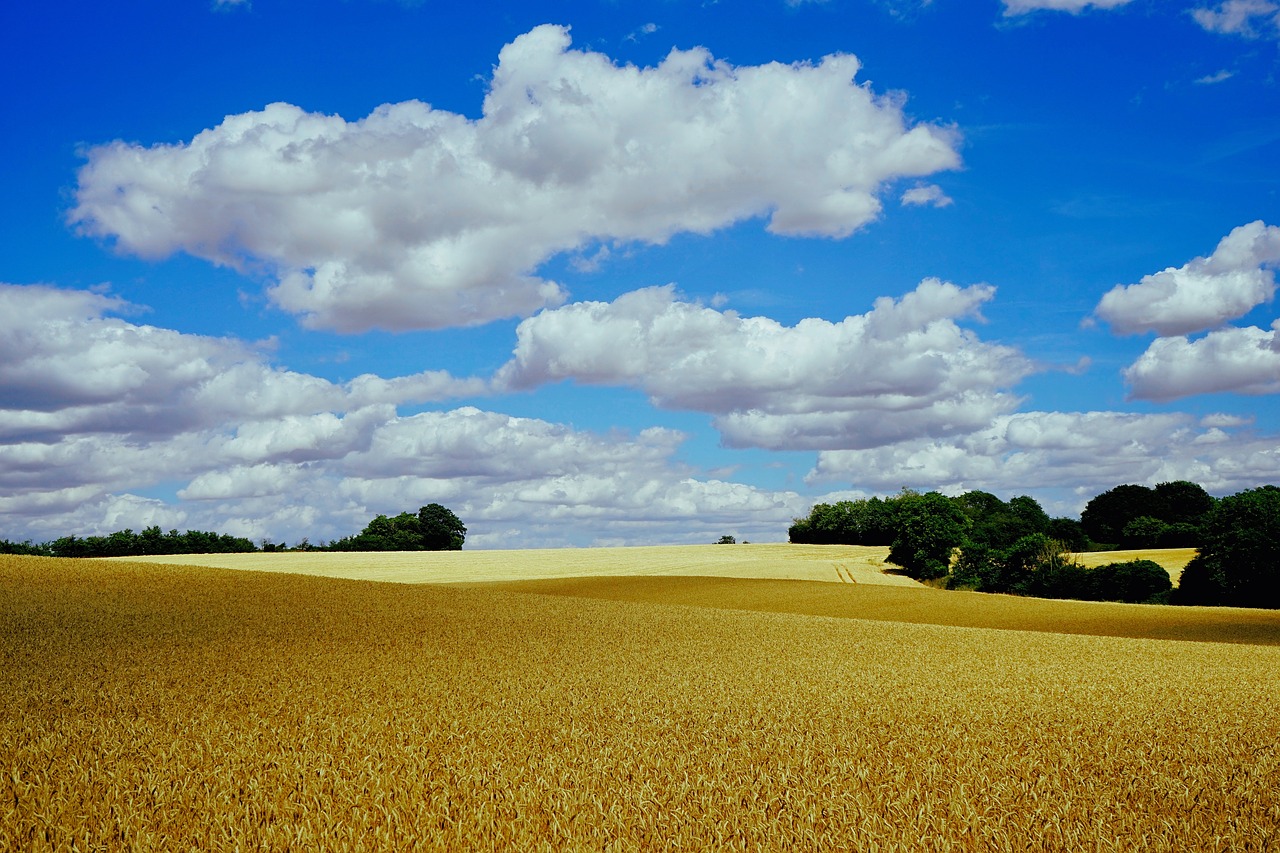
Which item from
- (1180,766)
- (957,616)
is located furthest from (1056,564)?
(1180,766)

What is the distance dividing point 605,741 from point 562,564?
39898 mm

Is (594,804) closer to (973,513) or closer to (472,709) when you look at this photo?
(472,709)

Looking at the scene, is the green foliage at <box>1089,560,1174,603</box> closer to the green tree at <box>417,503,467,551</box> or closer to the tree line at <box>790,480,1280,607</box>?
the tree line at <box>790,480,1280,607</box>

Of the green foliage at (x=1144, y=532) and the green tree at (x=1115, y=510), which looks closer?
the green foliage at (x=1144, y=532)

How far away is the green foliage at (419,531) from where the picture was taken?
6632cm

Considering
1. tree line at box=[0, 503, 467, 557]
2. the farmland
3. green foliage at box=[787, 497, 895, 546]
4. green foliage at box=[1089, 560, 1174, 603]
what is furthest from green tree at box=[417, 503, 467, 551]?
the farmland

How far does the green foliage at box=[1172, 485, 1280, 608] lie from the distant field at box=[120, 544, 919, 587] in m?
10.9

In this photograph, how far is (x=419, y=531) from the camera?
233 ft

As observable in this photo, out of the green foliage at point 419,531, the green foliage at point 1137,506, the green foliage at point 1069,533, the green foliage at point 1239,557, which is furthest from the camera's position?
the green foliage at point 1137,506

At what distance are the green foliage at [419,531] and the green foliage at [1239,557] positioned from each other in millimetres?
46035

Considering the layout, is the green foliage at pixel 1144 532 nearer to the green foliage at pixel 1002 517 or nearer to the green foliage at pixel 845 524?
the green foliage at pixel 1002 517

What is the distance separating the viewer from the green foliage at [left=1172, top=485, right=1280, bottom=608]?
3394cm

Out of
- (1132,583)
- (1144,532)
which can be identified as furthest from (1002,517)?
(1132,583)

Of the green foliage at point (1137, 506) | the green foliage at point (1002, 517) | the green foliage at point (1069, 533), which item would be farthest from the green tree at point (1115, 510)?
the green foliage at point (1069, 533)
